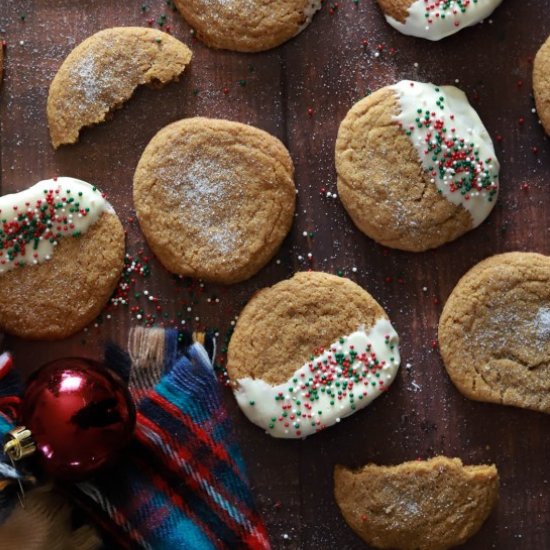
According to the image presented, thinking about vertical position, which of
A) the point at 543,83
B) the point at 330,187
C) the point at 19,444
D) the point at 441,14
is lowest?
the point at 19,444

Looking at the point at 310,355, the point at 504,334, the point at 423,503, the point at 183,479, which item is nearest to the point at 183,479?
the point at 183,479

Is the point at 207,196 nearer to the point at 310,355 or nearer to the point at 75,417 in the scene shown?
the point at 310,355

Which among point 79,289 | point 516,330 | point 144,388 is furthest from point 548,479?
point 79,289

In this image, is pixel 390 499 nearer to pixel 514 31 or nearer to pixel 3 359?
pixel 3 359

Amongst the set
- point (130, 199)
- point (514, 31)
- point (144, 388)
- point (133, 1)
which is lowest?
point (144, 388)

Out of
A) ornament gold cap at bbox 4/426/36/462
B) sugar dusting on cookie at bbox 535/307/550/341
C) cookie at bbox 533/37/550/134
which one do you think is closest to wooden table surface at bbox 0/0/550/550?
cookie at bbox 533/37/550/134

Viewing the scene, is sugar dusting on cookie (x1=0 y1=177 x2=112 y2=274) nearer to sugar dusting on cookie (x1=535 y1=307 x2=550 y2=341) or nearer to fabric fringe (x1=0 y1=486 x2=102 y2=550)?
fabric fringe (x1=0 y1=486 x2=102 y2=550)
